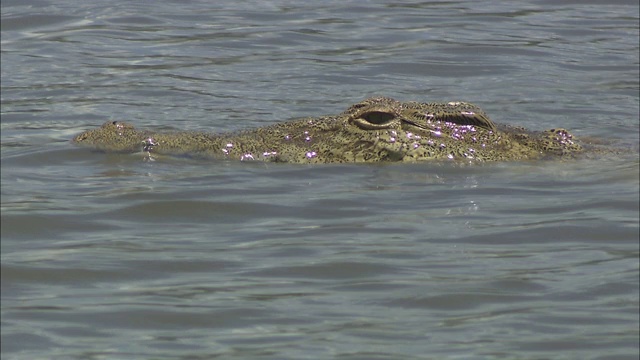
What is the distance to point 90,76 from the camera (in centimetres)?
1399

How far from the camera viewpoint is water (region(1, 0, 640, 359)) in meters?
6.43

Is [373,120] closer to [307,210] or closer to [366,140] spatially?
[366,140]

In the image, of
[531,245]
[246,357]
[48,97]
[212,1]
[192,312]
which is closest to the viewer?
[246,357]

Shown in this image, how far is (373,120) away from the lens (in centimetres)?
1070

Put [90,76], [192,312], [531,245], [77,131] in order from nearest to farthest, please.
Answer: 1. [192,312]
2. [531,245]
3. [77,131]
4. [90,76]

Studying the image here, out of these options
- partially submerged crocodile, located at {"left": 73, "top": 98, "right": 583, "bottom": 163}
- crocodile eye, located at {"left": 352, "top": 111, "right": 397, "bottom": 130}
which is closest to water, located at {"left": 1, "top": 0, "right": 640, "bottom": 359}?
partially submerged crocodile, located at {"left": 73, "top": 98, "right": 583, "bottom": 163}

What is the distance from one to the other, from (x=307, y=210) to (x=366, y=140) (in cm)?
186

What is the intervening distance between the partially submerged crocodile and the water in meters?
0.19

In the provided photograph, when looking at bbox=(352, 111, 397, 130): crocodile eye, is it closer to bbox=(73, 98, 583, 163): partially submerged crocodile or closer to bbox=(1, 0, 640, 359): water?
bbox=(73, 98, 583, 163): partially submerged crocodile

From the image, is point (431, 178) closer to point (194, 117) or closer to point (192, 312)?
point (194, 117)

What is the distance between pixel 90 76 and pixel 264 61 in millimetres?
1791

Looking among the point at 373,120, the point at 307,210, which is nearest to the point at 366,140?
the point at 373,120

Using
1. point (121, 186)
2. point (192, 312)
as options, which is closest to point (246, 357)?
point (192, 312)

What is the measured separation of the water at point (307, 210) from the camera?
643 centimetres
